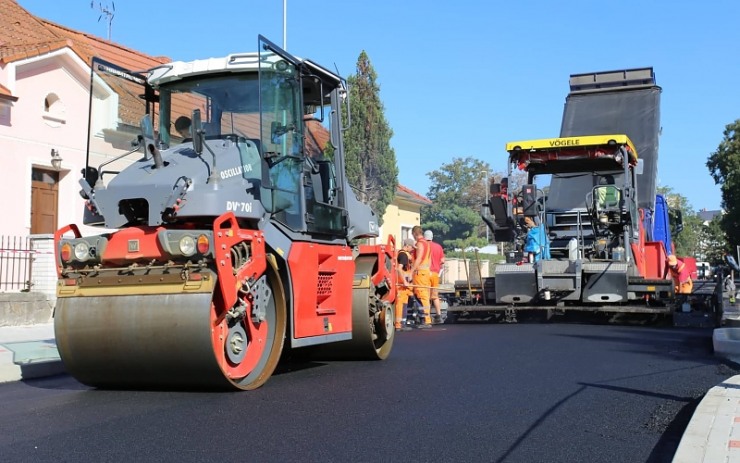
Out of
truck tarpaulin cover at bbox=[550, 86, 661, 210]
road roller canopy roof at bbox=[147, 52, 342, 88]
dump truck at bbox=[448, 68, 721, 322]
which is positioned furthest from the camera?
truck tarpaulin cover at bbox=[550, 86, 661, 210]

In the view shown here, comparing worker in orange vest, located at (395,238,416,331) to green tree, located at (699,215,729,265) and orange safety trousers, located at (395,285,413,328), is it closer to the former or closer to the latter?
orange safety trousers, located at (395,285,413,328)

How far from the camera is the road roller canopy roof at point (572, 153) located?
43.1ft

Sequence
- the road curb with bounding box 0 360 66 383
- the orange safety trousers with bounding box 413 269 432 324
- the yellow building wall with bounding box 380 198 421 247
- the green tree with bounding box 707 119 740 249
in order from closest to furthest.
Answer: the road curb with bounding box 0 360 66 383 → the orange safety trousers with bounding box 413 269 432 324 → the yellow building wall with bounding box 380 198 421 247 → the green tree with bounding box 707 119 740 249

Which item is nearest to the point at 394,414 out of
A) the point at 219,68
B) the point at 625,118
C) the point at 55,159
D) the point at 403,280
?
the point at 219,68

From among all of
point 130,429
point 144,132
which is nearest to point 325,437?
point 130,429

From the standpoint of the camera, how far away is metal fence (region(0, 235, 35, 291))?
12.9 meters

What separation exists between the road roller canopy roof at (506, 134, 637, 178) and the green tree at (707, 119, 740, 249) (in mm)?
31287

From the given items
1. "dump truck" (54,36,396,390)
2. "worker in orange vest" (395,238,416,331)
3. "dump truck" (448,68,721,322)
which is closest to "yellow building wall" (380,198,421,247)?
"worker in orange vest" (395,238,416,331)

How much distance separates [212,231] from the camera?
570cm

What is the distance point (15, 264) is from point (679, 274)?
38.0 ft

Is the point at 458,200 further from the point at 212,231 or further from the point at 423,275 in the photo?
the point at 212,231

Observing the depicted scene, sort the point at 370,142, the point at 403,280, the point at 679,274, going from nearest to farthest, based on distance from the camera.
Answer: the point at 403,280 → the point at 679,274 → the point at 370,142

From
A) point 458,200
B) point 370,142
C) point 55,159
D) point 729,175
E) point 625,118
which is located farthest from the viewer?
point 458,200

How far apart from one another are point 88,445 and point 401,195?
2763cm
